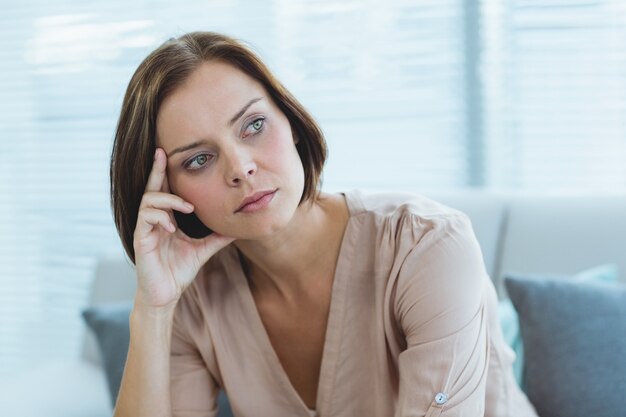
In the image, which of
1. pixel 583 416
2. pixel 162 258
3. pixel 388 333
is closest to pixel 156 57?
pixel 162 258

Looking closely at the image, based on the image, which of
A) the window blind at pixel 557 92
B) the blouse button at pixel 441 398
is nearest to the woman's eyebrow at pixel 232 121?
the blouse button at pixel 441 398

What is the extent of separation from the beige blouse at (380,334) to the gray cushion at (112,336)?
1.37 ft

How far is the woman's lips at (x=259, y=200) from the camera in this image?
4.50ft

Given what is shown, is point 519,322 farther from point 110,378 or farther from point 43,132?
point 43,132

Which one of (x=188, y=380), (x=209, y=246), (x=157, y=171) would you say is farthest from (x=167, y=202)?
(x=188, y=380)

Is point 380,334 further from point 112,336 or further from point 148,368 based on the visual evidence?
point 112,336

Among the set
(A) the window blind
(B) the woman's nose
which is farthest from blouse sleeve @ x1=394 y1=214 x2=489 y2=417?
(A) the window blind

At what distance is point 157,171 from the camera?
57.7 inches

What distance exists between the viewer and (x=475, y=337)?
1.36m

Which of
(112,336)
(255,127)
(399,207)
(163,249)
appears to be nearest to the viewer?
(255,127)

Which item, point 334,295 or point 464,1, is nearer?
point 334,295

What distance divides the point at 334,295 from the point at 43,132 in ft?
7.24

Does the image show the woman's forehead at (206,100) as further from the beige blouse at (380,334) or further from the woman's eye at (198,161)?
the beige blouse at (380,334)

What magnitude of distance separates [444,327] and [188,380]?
0.60m
